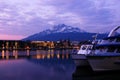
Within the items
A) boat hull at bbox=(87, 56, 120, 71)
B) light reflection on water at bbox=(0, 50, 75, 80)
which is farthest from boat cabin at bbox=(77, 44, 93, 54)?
boat hull at bbox=(87, 56, 120, 71)

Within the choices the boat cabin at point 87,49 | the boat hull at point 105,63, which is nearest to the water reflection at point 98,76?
the boat hull at point 105,63

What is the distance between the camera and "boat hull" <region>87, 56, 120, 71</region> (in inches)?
1439

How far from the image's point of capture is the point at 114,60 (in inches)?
1439

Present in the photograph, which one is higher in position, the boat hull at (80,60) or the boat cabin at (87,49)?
the boat cabin at (87,49)

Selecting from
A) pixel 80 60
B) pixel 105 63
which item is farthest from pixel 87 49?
pixel 105 63

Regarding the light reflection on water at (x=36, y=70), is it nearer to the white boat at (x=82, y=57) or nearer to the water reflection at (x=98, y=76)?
the water reflection at (x=98, y=76)

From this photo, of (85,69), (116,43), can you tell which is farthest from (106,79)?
(85,69)

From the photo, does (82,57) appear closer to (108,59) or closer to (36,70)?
(108,59)

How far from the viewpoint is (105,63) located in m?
36.7

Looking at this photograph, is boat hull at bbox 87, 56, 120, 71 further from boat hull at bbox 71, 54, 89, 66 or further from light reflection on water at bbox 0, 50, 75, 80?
boat hull at bbox 71, 54, 89, 66

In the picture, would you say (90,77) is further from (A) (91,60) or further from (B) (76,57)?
(B) (76,57)

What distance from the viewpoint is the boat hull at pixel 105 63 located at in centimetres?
3656

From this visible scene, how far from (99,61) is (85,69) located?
734cm

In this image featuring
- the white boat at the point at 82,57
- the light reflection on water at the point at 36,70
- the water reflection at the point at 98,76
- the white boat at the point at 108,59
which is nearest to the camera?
the water reflection at the point at 98,76
